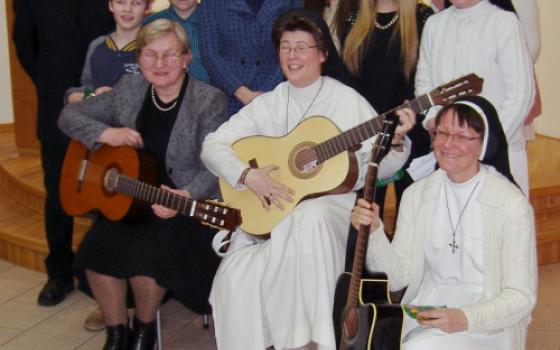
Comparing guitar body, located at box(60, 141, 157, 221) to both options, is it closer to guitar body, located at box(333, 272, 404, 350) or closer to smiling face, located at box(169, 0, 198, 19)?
smiling face, located at box(169, 0, 198, 19)

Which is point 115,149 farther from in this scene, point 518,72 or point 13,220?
point 13,220

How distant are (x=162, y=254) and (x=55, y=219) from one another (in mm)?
1181

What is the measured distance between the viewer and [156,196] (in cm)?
359

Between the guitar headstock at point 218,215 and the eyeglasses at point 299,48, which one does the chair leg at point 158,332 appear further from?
the eyeglasses at point 299,48

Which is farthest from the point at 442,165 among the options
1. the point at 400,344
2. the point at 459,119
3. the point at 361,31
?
the point at 361,31

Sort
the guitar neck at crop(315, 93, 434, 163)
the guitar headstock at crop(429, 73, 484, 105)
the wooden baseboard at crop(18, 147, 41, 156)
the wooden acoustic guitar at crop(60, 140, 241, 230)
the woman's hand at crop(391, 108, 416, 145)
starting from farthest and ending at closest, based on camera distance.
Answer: the wooden baseboard at crop(18, 147, 41, 156)
the wooden acoustic guitar at crop(60, 140, 241, 230)
the guitar neck at crop(315, 93, 434, 163)
the woman's hand at crop(391, 108, 416, 145)
the guitar headstock at crop(429, 73, 484, 105)

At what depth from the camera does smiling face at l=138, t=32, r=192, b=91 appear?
3.73 meters

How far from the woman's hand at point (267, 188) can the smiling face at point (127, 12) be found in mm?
1088

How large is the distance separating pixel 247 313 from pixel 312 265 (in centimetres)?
35

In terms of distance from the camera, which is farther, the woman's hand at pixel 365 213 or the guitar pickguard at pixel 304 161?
the guitar pickguard at pixel 304 161

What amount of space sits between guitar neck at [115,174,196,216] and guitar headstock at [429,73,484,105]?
111 centimetres

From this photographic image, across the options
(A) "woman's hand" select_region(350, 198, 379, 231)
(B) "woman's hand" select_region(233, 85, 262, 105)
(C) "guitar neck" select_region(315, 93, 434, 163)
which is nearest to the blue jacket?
(B) "woman's hand" select_region(233, 85, 262, 105)

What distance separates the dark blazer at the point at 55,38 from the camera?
434cm

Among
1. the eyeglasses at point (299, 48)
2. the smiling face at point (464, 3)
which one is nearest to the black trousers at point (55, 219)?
the eyeglasses at point (299, 48)
